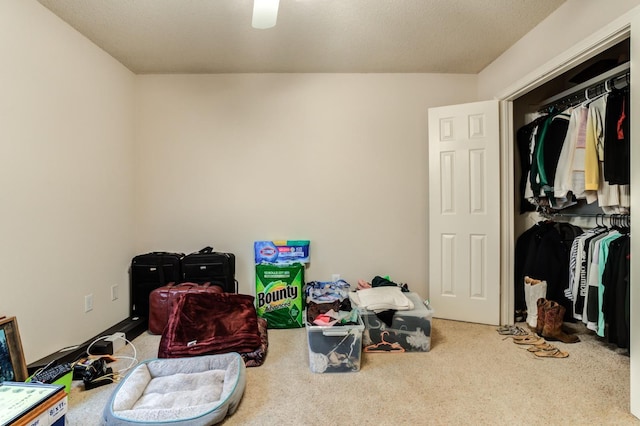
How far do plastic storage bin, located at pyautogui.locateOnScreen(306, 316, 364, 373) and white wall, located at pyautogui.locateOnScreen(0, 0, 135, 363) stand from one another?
1745mm

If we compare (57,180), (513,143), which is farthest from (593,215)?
(57,180)

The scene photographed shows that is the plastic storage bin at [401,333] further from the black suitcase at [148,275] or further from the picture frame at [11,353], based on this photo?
the picture frame at [11,353]

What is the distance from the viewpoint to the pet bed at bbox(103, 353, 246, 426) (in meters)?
1.39

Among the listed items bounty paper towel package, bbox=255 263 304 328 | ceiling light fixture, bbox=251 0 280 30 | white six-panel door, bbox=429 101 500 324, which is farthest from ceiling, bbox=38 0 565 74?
bounty paper towel package, bbox=255 263 304 328

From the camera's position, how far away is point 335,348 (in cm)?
198

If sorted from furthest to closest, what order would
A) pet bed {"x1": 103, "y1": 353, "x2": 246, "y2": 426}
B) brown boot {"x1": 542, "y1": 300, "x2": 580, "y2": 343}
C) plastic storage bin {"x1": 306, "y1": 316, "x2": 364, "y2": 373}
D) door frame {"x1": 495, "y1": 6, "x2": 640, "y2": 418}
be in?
brown boot {"x1": 542, "y1": 300, "x2": 580, "y2": 343} < plastic storage bin {"x1": 306, "y1": 316, "x2": 364, "y2": 373} < door frame {"x1": 495, "y1": 6, "x2": 640, "y2": 418} < pet bed {"x1": 103, "y1": 353, "x2": 246, "y2": 426}

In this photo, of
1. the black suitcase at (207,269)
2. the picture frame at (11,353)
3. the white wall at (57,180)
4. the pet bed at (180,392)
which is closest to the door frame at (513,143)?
the pet bed at (180,392)

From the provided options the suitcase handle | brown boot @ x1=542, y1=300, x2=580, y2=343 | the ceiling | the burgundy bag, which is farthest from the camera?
the suitcase handle

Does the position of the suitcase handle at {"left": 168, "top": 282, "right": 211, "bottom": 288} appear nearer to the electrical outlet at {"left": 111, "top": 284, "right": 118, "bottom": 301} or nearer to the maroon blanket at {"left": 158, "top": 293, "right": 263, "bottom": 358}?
the maroon blanket at {"left": 158, "top": 293, "right": 263, "bottom": 358}

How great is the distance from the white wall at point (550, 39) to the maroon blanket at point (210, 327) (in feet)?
9.35

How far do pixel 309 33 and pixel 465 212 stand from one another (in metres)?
2.00

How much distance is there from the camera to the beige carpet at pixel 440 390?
1548mm

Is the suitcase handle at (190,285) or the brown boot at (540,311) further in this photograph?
the suitcase handle at (190,285)

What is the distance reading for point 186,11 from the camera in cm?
212
